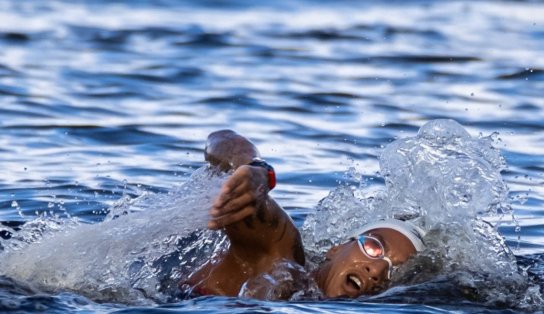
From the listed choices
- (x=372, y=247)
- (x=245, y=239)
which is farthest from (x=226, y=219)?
(x=372, y=247)

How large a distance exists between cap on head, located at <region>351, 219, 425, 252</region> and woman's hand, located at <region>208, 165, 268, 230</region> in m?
0.94

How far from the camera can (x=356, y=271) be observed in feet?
20.9

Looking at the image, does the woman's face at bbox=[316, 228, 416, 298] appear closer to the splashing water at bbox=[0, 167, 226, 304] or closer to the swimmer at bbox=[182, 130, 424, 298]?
the swimmer at bbox=[182, 130, 424, 298]

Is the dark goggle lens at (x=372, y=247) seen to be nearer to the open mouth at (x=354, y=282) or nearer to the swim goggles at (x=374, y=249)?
the swim goggles at (x=374, y=249)

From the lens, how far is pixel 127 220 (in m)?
6.75

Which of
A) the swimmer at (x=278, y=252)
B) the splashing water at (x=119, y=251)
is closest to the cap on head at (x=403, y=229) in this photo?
the swimmer at (x=278, y=252)

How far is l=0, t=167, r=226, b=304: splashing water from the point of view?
21.2 ft

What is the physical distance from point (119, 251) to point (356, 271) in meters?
1.24

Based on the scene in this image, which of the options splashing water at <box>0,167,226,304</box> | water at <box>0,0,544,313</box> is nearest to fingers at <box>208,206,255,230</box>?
water at <box>0,0,544,313</box>

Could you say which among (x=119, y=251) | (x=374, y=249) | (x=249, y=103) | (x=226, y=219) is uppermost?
(x=226, y=219)

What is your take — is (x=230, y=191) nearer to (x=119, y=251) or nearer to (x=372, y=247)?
(x=372, y=247)

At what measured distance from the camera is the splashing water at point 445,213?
6.57 metres

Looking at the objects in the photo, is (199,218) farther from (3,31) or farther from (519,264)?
(3,31)

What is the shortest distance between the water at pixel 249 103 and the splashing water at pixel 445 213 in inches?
2.2
